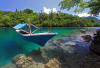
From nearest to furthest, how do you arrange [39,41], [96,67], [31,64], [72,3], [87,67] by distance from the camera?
[96,67], [87,67], [31,64], [72,3], [39,41]

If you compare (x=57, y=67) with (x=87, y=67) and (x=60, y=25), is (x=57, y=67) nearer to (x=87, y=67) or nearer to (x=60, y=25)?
(x=87, y=67)

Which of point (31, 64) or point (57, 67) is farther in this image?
point (31, 64)

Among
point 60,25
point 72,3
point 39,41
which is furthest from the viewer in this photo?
point 60,25

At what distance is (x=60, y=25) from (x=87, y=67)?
70.8 m

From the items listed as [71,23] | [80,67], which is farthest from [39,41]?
[71,23]

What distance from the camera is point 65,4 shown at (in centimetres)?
616

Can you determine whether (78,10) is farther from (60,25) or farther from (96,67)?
(60,25)

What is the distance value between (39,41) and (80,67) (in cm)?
518

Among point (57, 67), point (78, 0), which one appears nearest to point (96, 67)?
point (57, 67)

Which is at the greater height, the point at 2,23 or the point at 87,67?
the point at 2,23

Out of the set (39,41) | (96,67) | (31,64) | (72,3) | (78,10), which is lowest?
(31,64)

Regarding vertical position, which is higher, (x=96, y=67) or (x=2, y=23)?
(x=2, y=23)

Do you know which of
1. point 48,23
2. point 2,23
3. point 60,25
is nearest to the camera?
point 2,23

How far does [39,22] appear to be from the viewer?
2913 inches
